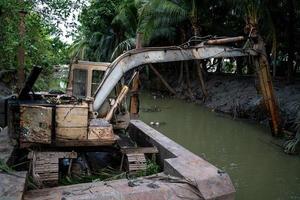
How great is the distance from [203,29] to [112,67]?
665 inches

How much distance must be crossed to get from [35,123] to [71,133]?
61 cm

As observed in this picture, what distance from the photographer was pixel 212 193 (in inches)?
216

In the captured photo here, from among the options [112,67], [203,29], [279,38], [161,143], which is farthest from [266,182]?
[203,29]

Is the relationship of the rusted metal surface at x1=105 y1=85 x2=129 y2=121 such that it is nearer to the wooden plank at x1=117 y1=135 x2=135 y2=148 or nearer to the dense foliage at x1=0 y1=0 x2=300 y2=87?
the wooden plank at x1=117 y1=135 x2=135 y2=148

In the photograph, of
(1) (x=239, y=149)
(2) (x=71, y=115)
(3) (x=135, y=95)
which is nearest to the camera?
(2) (x=71, y=115)

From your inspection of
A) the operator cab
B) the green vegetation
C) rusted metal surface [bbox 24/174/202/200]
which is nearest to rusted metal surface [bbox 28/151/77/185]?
the green vegetation

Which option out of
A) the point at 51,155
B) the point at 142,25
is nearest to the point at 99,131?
the point at 51,155

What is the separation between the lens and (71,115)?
20.7 feet

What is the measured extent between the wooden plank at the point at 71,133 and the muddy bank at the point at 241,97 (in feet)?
28.5

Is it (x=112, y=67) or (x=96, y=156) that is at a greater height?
(x=112, y=67)

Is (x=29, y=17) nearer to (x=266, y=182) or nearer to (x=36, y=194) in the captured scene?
→ (x=36, y=194)

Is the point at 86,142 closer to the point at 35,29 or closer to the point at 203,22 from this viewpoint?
the point at 35,29

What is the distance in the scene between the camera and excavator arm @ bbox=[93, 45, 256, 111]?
7620 mm

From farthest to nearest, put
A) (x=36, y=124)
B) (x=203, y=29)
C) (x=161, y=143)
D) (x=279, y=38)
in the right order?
(x=203, y=29), (x=279, y=38), (x=161, y=143), (x=36, y=124)
